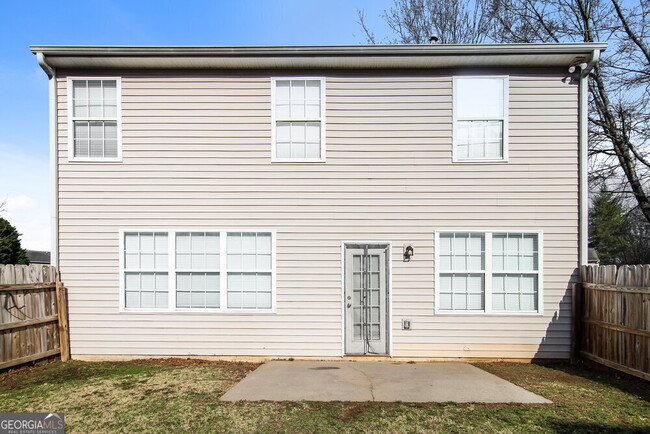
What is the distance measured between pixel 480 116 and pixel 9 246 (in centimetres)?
1090

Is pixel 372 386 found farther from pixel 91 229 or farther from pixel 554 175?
pixel 91 229

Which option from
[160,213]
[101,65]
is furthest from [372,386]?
[101,65]

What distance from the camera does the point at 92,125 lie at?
7.29 meters

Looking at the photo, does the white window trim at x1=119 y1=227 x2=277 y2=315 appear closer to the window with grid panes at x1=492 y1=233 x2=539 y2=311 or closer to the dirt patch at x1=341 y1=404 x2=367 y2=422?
the dirt patch at x1=341 y1=404 x2=367 y2=422

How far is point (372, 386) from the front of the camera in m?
5.53

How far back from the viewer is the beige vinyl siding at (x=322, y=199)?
23.2 feet

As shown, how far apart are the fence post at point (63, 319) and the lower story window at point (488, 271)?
6.62 m

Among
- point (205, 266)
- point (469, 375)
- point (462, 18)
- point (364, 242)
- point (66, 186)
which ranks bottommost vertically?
point (469, 375)

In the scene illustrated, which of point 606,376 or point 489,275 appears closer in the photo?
point 606,376

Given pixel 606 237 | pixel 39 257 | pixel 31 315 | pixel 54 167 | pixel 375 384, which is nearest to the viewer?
pixel 375 384

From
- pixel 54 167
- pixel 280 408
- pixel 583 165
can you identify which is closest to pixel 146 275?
pixel 54 167

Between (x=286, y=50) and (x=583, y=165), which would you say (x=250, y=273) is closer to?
(x=286, y=50)

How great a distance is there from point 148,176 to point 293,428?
16.9 ft

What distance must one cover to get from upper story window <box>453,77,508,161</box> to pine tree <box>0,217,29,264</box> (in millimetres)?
10375
